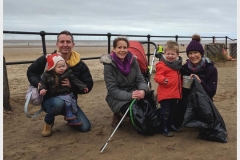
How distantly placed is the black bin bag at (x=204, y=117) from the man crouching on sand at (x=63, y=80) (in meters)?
1.36

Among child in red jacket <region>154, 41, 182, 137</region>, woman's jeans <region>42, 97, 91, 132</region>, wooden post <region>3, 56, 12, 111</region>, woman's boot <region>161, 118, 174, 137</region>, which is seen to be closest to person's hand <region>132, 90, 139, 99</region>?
child in red jacket <region>154, 41, 182, 137</region>

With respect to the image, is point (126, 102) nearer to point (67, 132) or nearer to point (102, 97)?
point (67, 132)

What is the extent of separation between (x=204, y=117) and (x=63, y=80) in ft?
5.86

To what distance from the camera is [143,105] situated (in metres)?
3.71

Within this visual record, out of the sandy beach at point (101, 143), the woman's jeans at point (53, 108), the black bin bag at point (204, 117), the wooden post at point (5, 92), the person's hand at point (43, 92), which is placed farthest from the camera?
the wooden post at point (5, 92)


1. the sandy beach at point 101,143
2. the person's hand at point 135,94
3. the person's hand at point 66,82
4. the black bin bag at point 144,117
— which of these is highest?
the person's hand at point 66,82

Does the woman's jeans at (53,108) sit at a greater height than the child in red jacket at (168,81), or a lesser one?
lesser

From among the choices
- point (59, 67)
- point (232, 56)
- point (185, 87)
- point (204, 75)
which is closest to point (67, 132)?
point (59, 67)

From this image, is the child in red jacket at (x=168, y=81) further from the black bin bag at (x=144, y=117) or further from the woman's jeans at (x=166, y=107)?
the black bin bag at (x=144, y=117)

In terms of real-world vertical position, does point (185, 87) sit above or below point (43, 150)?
above

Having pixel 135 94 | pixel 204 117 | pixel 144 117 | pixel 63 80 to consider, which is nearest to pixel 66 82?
pixel 63 80

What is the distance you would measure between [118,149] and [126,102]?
2.23ft

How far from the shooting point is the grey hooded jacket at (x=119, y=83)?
3.71m

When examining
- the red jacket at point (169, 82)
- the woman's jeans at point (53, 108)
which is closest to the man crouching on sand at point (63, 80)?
the woman's jeans at point (53, 108)
